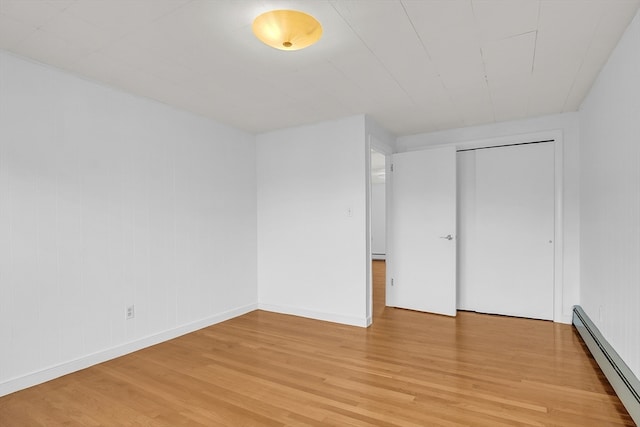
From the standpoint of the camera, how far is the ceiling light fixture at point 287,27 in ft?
6.16

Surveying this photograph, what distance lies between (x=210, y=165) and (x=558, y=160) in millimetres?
4017

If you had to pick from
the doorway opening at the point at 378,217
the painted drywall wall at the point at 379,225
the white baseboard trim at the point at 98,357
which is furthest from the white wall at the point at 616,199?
the painted drywall wall at the point at 379,225

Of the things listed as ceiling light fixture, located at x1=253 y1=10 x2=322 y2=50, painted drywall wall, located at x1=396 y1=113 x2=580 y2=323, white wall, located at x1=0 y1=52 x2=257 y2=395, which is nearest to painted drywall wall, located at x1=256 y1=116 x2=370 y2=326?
white wall, located at x1=0 y1=52 x2=257 y2=395

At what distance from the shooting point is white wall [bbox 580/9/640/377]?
80.4 inches

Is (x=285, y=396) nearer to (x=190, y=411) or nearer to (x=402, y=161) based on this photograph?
(x=190, y=411)

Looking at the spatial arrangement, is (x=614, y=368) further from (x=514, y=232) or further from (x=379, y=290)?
(x=379, y=290)

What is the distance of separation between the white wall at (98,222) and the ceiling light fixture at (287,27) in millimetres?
1871

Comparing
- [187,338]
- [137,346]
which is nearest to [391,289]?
[187,338]

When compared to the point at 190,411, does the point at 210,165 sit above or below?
above

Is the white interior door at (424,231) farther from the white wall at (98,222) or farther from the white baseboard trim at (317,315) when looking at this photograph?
the white wall at (98,222)

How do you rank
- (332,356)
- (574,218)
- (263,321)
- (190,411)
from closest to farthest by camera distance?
(190,411) < (332,356) < (574,218) < (263,321)

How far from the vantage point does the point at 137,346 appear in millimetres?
3178

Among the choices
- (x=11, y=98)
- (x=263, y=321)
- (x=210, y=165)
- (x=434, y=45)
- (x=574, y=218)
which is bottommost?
(x=263, y=321)

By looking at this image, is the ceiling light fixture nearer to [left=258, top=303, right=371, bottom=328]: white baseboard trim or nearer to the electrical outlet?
the electrical outlet
